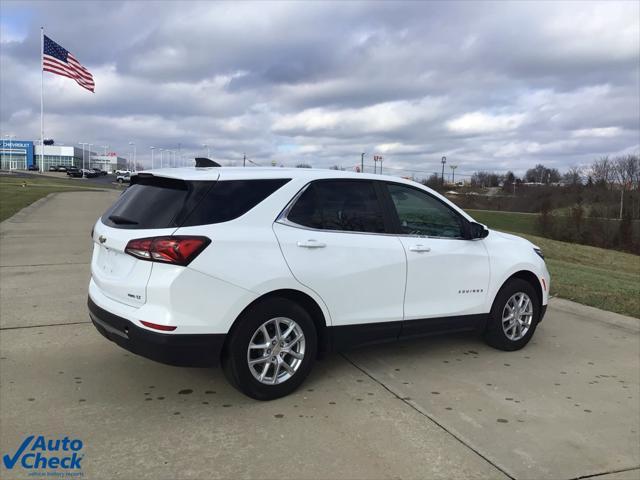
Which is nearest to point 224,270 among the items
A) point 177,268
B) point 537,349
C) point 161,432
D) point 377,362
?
point 177,268

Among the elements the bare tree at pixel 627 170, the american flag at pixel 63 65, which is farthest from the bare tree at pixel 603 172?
the american flag at pixel 63 65

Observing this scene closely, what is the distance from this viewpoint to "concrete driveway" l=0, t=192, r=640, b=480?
3.26 metres

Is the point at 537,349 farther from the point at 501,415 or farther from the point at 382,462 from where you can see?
the point at 382,462

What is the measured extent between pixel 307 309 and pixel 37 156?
127 meters

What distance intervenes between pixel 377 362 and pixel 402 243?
3.78 ft

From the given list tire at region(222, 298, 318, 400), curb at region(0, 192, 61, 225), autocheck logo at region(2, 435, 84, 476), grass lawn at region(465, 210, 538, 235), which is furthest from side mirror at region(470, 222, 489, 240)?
grass lawn at region(465, 210, 538, 235)

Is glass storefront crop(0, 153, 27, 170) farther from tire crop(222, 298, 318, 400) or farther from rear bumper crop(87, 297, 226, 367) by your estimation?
tire crop(222, 298, 318, 400)

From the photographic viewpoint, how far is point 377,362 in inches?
197

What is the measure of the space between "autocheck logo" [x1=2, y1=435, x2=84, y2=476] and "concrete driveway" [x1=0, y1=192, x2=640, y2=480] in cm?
5

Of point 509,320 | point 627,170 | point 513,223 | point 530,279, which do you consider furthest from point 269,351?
point 627,170

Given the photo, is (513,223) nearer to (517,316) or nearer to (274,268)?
(517,316)

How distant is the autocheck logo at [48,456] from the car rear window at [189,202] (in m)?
1.49

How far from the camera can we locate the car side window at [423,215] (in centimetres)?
486

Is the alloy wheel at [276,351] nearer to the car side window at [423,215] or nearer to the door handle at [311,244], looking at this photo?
the door handle at [311,244]
